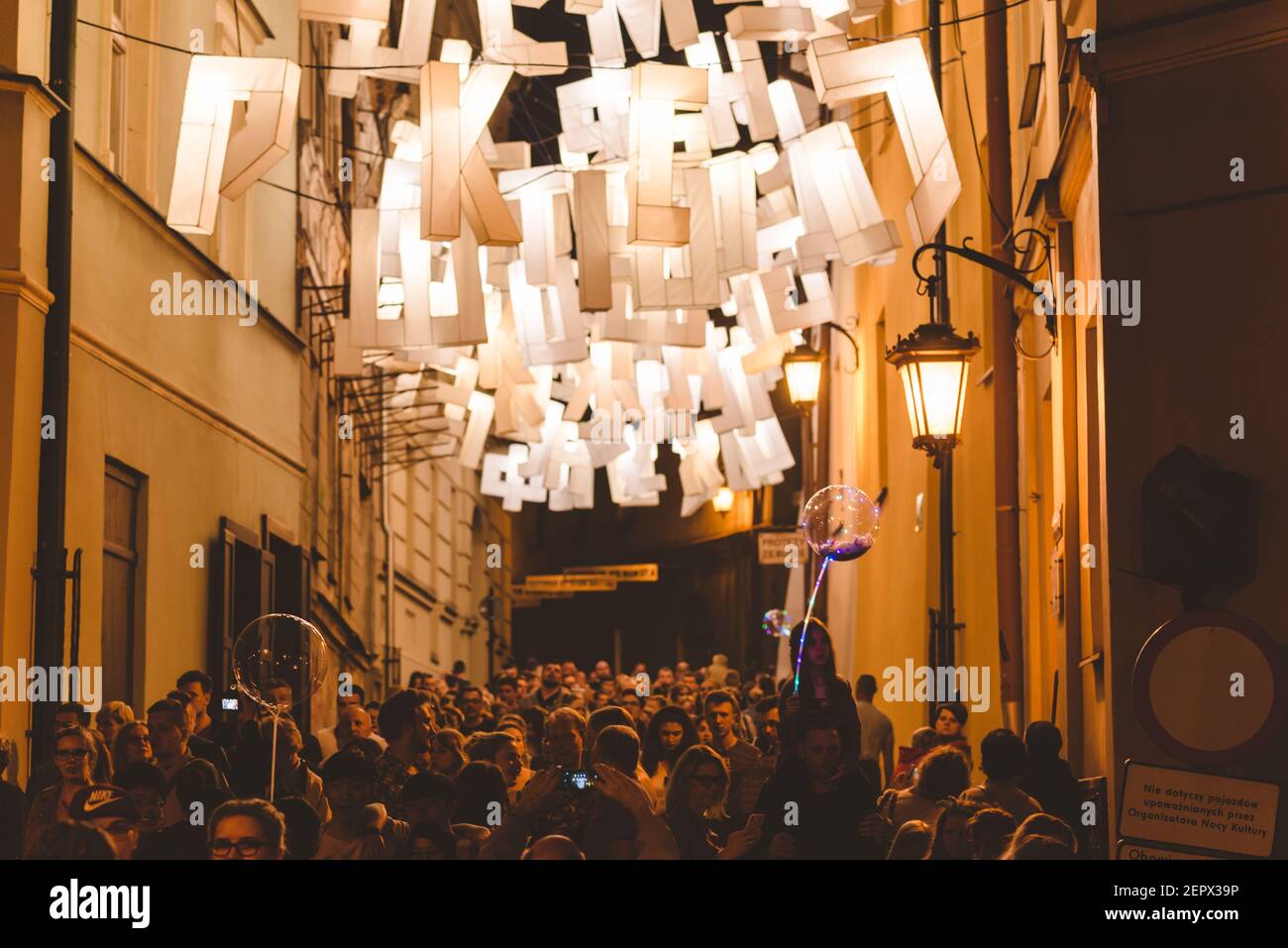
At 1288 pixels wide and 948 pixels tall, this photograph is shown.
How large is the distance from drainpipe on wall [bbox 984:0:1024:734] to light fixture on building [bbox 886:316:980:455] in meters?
1.34

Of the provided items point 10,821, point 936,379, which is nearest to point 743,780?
point 936,379

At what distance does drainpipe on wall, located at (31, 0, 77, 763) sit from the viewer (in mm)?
11992

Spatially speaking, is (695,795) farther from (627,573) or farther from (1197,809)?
(627,573)

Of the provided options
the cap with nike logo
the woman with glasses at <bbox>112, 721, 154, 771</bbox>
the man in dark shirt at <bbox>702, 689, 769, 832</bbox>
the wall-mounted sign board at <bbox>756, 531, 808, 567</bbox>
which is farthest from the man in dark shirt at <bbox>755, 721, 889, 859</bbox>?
the wall-mounted sign board at <bbox>756, 531, 808, 567</bbox>

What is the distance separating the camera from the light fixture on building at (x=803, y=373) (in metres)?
18.4

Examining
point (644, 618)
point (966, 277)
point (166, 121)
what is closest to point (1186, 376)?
point (966, 277)

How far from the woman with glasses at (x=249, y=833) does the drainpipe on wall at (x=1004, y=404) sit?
20.8 feet

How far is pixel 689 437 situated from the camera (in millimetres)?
19109

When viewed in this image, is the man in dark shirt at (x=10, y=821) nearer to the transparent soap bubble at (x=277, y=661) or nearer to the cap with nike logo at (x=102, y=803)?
the cap with nike logo at (x=102, y=803)

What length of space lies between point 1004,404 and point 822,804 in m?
5.37

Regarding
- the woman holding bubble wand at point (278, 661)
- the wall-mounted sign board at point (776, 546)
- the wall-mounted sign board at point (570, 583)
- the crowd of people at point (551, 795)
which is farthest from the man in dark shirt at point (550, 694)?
the wall-mounted sign board at point (570, 583)

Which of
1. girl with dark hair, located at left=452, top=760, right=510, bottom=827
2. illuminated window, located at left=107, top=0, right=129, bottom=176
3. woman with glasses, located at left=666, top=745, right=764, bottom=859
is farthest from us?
illuminated window, located at left=107, top=0, right=129, bottom=176

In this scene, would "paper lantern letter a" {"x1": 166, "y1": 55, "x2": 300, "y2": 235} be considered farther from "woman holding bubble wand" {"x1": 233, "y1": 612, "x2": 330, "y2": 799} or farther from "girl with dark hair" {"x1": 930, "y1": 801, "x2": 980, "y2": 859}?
"girl with dark hair" {"x1": 930, "y1": 801, "x2": 980, "y2": 859}

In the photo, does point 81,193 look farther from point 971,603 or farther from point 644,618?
point 644,618
